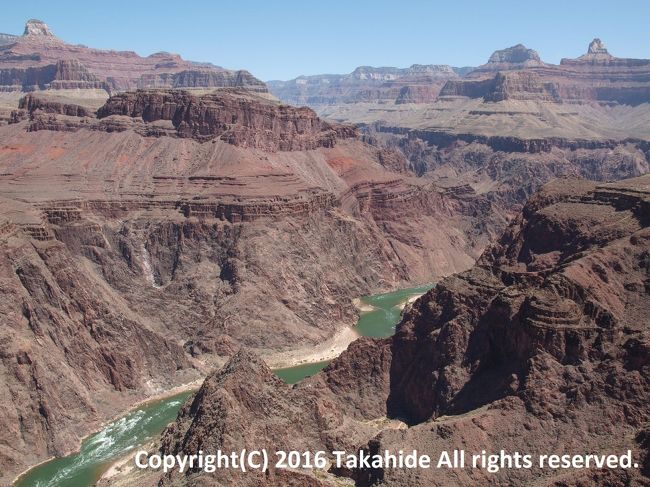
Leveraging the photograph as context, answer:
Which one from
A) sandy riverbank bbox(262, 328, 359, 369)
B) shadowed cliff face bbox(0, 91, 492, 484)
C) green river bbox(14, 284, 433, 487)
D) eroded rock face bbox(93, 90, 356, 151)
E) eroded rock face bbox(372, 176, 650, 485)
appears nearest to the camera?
eroded rock face bbox(372, 176, 650, 485)

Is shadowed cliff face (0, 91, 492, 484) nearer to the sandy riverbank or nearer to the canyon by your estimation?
the canyon

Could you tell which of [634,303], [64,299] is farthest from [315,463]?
[64,299]

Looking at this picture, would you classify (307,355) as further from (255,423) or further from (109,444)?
(255,423)

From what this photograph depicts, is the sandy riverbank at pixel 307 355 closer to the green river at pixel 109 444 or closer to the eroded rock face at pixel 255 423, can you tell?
the green river at pixel 109 444

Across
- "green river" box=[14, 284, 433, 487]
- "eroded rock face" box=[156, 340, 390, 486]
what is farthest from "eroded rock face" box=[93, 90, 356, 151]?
"eroded rock face" box=[156, 340, 390, 486]

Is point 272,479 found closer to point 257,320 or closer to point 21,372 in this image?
point 21,372

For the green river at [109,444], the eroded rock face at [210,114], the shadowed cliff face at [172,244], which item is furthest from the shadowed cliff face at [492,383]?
the eroded rock face at [210,114]

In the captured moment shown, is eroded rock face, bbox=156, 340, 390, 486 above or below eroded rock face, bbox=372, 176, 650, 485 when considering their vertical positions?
below
